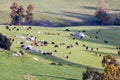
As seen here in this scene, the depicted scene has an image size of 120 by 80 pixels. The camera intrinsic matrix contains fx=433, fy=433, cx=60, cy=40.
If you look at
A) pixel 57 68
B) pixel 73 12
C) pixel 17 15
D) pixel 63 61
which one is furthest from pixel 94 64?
pixel 73 12

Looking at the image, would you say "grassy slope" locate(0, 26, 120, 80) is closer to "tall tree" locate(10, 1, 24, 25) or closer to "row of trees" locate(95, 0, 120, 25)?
"tall tree" locate(10, 1, 24, 25)

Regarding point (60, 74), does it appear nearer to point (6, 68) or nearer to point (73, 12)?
point (6, 68)

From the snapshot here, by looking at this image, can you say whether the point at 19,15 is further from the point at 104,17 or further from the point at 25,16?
the point at 104,17

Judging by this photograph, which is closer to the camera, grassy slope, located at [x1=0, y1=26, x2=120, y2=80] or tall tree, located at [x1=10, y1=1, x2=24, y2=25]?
grassy slope, located at [x1=0, y1=26, x2=120, y2=80]

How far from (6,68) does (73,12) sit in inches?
5356

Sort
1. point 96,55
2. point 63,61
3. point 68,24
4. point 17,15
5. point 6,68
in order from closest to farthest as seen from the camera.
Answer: point 6,68 → point 63,61 → point 96,55 → point 17,15 → point 68,24

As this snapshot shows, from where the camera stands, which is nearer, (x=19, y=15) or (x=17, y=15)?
(x=17, y=15)

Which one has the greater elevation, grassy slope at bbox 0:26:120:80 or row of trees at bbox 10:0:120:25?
row of trees at bbox 10:0:120:25

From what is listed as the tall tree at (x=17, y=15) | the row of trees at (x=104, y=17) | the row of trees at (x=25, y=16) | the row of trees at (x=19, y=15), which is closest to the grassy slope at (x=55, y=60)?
the tall tree at (x=17, y=15)

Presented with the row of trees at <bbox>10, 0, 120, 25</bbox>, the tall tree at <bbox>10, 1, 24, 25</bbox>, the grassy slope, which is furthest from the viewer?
the row of trees at <bbox>10, 0, 120, 25</bbox>

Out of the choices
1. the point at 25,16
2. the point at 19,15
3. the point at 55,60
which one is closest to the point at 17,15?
the point at 19,15

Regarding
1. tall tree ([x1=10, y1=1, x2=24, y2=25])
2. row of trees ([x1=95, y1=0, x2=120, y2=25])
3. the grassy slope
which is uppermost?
row of trees ([x1=95, y1=0, x2=120, y2=25])

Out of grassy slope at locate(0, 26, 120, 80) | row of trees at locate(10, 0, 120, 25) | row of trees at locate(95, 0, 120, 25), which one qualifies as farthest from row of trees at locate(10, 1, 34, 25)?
grassy slope at locate(0, 26, 120, 80)

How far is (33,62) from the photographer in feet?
185
